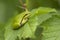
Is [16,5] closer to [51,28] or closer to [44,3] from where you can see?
[44,3]

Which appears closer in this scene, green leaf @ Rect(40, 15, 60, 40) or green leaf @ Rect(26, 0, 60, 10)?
green leaf @ Rect(40, 15, 60, 40)

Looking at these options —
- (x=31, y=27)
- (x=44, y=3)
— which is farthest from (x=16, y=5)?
(x=31, y=27)

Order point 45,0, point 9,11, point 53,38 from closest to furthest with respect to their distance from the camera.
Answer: point 53,38, point 45,0, point 9,11

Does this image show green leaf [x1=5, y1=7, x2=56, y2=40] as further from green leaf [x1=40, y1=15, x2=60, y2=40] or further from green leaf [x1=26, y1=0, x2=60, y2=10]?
green leaf [x1=26, y1=0, x2=60, y2=10]

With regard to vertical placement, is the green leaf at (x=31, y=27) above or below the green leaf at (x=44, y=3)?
below

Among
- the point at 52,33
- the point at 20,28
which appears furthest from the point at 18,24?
the point at 52,33

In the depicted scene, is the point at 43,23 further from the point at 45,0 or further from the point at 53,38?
the point at 45,0

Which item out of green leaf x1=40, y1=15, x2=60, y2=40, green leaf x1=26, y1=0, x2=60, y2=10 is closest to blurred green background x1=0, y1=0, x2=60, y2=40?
green leaf x1=26, y1=0, x2=60, y2=10

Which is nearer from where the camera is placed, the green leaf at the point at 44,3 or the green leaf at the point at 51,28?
the green leaf at the point at 51,28

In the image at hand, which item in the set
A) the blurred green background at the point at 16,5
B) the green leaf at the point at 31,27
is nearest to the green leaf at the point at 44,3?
the blurred green background at the point at 16,5

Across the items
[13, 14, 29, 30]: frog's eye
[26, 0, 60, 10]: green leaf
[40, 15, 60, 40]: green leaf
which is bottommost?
[40, 15, 60, 40]: green leaf

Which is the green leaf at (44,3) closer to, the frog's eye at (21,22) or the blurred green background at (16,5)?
the blurred green background at (16,5)
